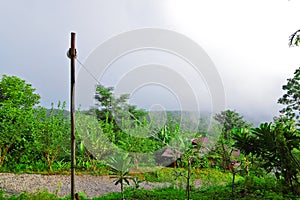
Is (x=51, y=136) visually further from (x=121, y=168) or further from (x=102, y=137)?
(x=121, y=168)

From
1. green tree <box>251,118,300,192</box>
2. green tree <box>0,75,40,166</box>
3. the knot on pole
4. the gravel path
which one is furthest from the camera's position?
green tree <box>0,75,40,166</box>

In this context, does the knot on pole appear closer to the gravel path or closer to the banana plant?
the banana plant

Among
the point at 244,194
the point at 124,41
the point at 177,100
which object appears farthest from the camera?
the point at 177,100

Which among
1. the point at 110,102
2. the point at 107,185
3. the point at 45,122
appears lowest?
the point at 107,185

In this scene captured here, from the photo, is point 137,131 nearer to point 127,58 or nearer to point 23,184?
point 23,184

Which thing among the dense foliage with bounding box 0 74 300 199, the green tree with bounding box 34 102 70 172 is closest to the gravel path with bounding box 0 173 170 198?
the dense foliage with bounding box 0 74 300 199

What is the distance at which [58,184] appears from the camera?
3.35 meters

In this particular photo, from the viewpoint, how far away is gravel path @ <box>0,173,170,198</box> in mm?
3459

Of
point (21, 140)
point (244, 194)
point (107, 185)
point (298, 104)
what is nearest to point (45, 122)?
point (21, 140)

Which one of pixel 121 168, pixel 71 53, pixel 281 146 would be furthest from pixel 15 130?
pixel 281 146

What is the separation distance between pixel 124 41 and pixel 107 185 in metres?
2.03

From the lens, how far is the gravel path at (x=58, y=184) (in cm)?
346

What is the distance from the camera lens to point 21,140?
16.3 ft

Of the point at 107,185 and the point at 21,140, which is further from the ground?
the point at 21,140
